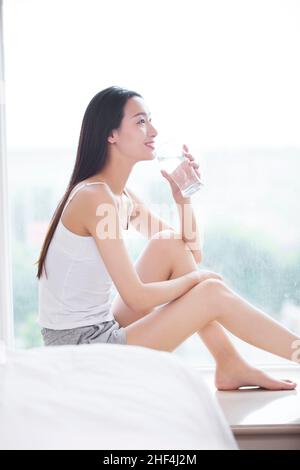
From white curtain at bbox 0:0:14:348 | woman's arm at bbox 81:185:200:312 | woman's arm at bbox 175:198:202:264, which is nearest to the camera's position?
woman's arm at bbox 81:185:200:312

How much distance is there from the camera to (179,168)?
88.5 inches

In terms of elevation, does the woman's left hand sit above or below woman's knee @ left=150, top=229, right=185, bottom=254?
above

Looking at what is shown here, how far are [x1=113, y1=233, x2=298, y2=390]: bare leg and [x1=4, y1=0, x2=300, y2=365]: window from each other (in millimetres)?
608

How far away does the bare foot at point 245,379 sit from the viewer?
7.20ft

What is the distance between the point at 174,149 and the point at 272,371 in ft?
3.50

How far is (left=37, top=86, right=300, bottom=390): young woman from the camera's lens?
212cm

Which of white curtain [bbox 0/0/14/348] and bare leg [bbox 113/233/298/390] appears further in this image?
white curtain [bbox 0/0/14/348]

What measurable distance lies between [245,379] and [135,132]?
0.84 meters

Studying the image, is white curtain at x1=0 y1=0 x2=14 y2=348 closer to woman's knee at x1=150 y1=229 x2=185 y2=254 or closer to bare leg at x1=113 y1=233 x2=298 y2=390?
bare leg at x1=113 y1=233 x2=298 y2=390

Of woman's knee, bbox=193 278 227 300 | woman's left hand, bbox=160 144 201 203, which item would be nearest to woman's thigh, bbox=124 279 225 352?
woman's knee, bbox=193 278 227 300

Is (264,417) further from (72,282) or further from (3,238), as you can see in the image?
(3,238)

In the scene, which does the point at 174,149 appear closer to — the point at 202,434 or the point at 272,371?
the point at 272,371

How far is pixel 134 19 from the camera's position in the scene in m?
2.91

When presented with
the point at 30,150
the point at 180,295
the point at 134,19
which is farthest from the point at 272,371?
the point at 134,19
